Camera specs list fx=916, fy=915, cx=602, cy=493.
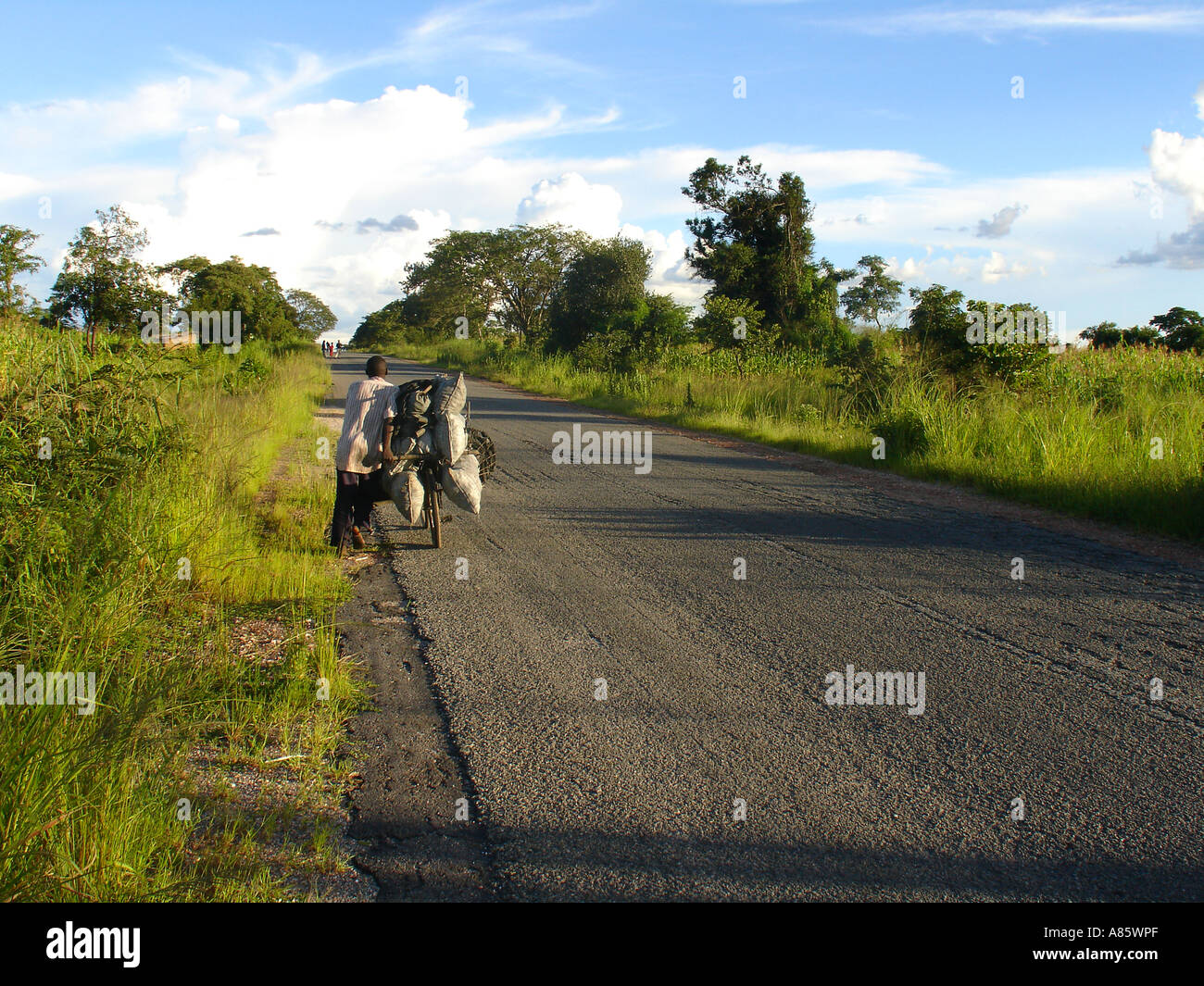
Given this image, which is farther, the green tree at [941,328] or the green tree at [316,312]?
the green tree at [316,312]

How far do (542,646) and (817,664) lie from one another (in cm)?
159

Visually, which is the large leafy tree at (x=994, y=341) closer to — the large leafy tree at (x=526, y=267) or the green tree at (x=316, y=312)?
the large leafy tree at (x=526, y=267)

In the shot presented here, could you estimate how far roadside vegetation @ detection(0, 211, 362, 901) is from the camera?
2.96 m

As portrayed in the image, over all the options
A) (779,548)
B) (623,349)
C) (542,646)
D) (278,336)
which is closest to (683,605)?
(542,646)

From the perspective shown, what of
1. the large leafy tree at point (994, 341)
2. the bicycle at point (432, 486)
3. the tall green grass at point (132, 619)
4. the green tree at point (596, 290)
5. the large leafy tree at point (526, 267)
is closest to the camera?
the tall green grass at point (132, 619)

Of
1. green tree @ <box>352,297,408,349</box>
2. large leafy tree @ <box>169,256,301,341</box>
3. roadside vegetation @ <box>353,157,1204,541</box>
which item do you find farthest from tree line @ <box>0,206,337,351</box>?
green tree @ <box>352,297,408,349</box>

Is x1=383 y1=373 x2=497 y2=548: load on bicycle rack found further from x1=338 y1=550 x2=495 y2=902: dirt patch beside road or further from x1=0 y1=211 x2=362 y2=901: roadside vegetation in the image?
x1=338 y1=550 x2=495 y2=902: dirt patch beside road

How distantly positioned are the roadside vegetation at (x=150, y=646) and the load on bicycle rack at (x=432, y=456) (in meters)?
0.90

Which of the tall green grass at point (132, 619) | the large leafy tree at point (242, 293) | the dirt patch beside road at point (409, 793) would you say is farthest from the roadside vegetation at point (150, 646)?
the large leafy tree at point (242, 293)

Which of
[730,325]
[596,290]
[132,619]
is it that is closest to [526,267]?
[596,290]

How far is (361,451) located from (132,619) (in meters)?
3.10

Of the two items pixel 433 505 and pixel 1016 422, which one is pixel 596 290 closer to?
pixel 1016 422

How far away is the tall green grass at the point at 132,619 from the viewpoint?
2934 millimetres

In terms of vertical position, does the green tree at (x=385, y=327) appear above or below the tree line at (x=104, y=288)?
above
